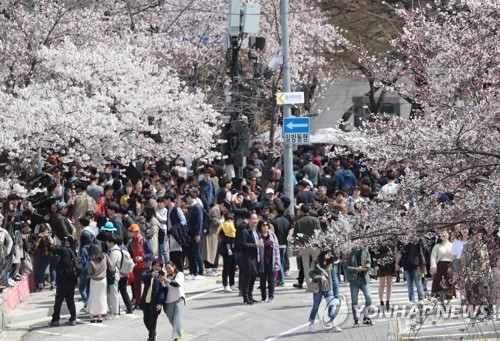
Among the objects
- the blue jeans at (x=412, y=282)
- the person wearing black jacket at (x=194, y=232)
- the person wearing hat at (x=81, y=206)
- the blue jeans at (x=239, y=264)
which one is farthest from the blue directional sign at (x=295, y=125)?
the blue jeans at (x=412, y=282)

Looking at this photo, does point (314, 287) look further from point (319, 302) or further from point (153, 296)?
point (153, 296)

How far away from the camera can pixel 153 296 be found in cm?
1658

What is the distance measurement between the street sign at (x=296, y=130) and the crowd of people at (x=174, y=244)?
1024 millimetres

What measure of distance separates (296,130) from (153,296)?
382 inches

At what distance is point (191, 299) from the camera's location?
20.8 metres

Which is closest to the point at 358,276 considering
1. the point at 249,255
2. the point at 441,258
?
the point at 441,258

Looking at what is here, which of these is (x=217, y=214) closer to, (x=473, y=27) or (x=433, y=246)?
(x=433, y=246)

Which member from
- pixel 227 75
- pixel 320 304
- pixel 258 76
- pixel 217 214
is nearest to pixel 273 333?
pixel 320 304

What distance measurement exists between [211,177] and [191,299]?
19.3ft

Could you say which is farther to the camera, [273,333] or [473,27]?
[273,333]

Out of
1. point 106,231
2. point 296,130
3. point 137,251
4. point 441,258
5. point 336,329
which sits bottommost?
point 336,329

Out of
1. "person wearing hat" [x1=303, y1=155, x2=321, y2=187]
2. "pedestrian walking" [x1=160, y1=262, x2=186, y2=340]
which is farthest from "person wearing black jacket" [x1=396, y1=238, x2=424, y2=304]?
"person wearing hat" [x1=303, y1=155, x2=321, y2=187]

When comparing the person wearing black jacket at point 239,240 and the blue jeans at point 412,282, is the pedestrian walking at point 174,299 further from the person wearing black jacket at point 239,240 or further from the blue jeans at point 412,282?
the blue jeans at point 412,282

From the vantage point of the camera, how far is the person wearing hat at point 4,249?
62.7 ft
